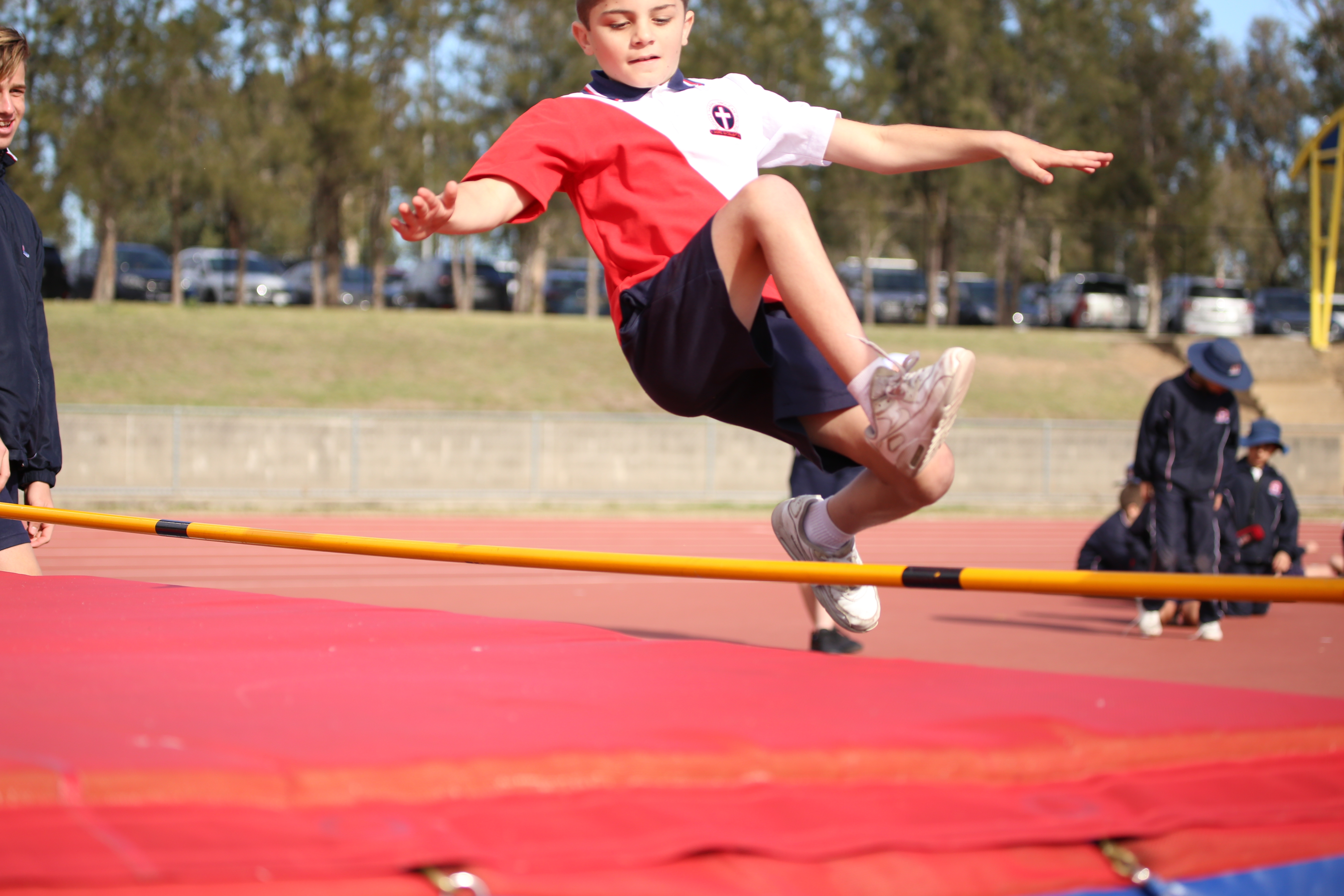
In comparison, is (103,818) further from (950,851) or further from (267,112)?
(267,112)

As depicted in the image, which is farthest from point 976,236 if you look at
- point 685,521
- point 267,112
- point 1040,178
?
point 1040,178

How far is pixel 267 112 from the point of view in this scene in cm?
2270

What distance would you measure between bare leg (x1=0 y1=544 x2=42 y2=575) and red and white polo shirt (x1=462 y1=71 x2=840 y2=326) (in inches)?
78.7

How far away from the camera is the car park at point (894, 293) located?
27.1 meters

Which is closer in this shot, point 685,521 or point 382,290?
point 685,521

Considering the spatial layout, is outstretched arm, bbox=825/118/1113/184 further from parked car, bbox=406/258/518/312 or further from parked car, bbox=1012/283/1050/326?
parked car, bbox=1012/283/1050/326

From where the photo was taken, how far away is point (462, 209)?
241 centimetres

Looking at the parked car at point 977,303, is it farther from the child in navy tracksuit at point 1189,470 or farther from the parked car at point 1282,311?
the child in navy tracksuit at point 1189,470

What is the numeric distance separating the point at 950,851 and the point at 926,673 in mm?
661

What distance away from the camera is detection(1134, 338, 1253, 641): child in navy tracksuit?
693 centimetres

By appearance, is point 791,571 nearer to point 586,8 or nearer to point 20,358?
point 586,8

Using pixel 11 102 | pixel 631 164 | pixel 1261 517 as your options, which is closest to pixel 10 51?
pixel 11 102

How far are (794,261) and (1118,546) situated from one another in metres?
6.16

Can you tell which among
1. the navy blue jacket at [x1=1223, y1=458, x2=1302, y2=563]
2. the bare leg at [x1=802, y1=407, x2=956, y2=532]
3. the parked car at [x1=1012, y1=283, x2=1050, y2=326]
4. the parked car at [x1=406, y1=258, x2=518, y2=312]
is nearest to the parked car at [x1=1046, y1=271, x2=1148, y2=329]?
the parked car at [x1=1012, y1=283, x2=1050, y2=326]
